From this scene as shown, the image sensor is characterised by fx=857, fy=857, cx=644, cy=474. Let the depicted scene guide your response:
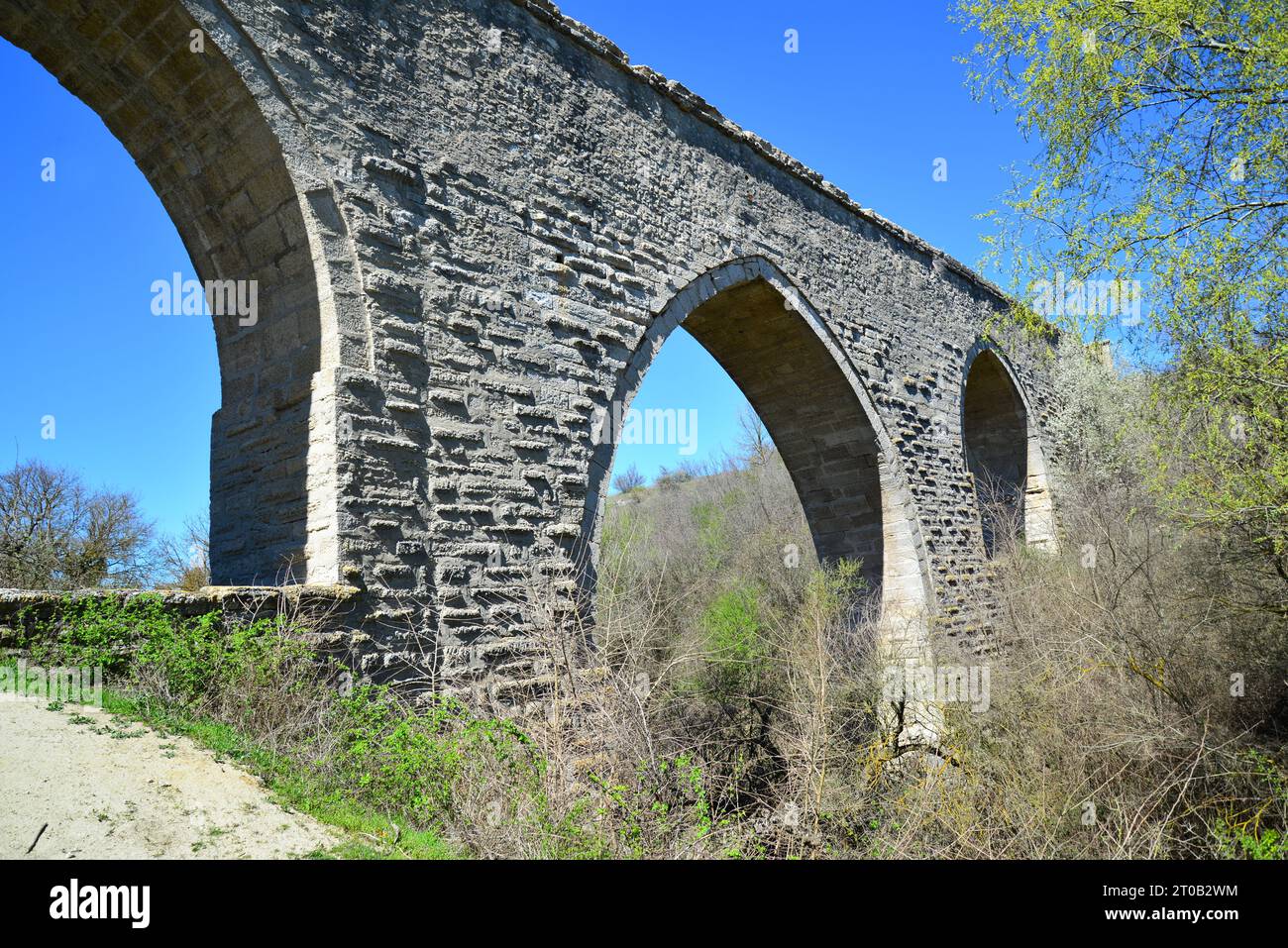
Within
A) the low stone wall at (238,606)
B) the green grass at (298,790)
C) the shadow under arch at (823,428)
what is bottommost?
the green grass at (298,790)

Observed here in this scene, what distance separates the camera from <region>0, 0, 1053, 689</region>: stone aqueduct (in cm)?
479

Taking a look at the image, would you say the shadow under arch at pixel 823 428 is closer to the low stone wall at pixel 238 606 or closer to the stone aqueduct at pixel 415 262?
the stone aqueduct at pixel 415 262

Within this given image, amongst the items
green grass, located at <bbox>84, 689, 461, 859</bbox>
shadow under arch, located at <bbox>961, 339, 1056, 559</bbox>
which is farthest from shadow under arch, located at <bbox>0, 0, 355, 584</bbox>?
shadow under arch, located at <bbox>961, 339, 1056, 559</bbox>

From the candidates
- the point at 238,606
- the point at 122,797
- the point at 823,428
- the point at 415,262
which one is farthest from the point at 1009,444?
the point at 122,797

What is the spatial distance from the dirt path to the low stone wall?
33cm

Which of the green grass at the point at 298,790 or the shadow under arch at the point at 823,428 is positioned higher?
the shadow under arch at the point at 823,428

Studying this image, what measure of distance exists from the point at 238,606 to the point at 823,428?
714cm

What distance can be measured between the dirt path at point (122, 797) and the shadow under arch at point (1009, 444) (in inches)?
499

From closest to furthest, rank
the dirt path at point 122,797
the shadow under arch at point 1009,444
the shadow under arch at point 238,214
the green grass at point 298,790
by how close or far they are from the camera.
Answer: the dirt path at point 122,797 → the green grass at point 298,790 → the shadow under arch at point 238,214 → the shadow under arch at point 1009,444

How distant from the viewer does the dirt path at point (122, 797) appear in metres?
2.54

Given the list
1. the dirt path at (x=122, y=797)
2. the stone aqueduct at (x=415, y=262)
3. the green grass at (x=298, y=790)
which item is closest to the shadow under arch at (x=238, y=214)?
the stone aqueduct at (x=415, y=262)

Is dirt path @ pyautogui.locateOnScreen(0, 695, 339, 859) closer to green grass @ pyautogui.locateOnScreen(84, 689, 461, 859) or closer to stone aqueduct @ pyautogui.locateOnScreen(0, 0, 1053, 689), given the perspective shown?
green grass @ pyautogui.locateOnScreen(84, 689, 461, 859)

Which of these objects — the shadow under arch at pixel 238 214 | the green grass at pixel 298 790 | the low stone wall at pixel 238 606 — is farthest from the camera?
the shadow under arch at pixel 238 214

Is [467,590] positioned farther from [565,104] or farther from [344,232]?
[565,104]
